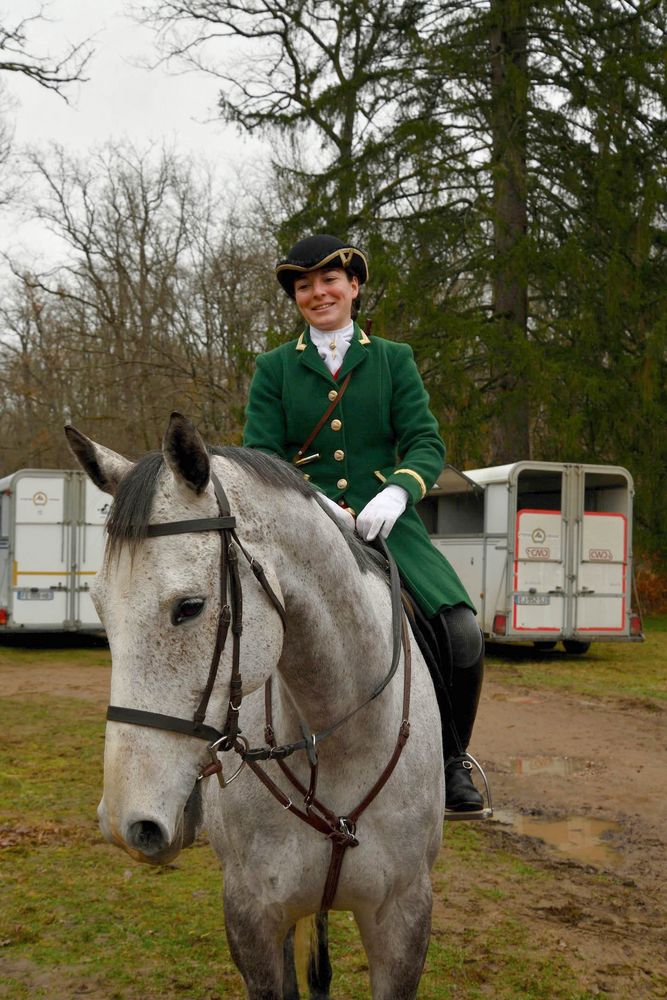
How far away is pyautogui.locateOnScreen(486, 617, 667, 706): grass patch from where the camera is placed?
38.9 ft

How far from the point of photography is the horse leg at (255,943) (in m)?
2.66

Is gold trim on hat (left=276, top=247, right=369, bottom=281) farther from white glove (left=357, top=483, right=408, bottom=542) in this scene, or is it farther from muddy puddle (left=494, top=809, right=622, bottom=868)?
muddy puddle (left=494, top=809, right=622, bottom=868)

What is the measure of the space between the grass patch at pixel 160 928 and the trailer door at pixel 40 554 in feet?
30.1

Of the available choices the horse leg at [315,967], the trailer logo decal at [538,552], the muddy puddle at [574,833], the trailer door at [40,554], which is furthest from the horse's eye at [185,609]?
the trailer door at [40,554]

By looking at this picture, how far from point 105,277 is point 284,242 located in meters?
9.86

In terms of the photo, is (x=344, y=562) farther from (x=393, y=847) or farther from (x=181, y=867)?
(x=181, y=867)

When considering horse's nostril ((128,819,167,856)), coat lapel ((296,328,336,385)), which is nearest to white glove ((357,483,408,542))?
coat lapel ((296,328,336,385))

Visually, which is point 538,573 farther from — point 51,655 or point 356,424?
point 356,424

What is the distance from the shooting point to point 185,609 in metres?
2.02

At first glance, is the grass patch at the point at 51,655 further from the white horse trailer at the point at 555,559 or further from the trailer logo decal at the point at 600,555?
the trailer logo decal at the point at 600,555

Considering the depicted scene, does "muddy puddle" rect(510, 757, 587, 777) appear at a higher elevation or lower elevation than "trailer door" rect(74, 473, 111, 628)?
lower

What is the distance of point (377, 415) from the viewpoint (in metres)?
3.22

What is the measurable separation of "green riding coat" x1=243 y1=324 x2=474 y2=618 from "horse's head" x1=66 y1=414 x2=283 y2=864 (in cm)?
107

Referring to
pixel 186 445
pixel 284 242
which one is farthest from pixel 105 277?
pixel 186 445
